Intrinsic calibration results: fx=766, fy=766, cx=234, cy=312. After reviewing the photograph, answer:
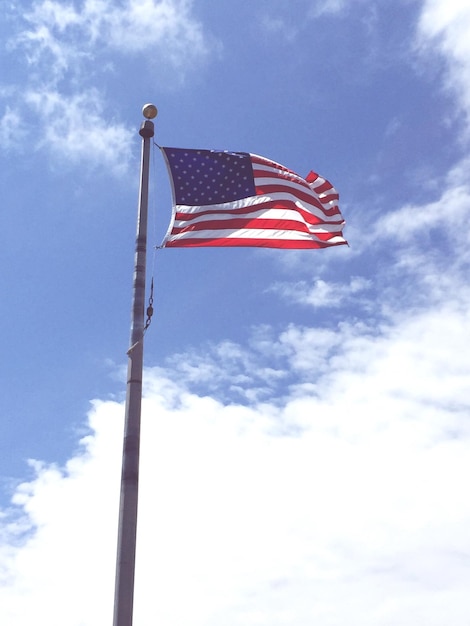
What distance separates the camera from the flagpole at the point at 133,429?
10.8 m

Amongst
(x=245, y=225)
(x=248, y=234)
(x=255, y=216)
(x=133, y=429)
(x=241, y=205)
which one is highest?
(x=241, y=205)

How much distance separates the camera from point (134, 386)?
1238 cm

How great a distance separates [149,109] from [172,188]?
1.97 m

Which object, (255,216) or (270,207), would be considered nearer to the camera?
(255,216)

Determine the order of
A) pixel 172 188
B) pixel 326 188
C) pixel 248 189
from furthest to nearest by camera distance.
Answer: pixel 326 188, pixel 248 189, pixel 172 188

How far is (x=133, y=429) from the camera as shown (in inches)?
473

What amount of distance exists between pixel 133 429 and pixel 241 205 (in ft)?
22.5

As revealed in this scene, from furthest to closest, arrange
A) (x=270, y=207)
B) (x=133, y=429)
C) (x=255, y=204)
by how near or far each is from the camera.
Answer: (x=270, y=207)
(x=255, y=204)
(x=133, y=429)

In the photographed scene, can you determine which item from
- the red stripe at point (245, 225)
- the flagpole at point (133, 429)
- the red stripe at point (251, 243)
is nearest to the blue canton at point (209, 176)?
the red stripe at point (245, 225)

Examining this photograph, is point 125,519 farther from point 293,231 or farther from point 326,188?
point 326,188

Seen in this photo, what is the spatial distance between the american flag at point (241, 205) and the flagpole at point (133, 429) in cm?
154

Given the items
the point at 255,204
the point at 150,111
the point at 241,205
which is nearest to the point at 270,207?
the point at 255,204

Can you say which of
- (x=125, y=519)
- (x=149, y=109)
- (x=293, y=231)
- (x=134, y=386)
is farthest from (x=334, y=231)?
(x=125, y=519)

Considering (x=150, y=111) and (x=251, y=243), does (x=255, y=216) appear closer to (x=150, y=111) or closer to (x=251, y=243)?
(x=251, y=243)
